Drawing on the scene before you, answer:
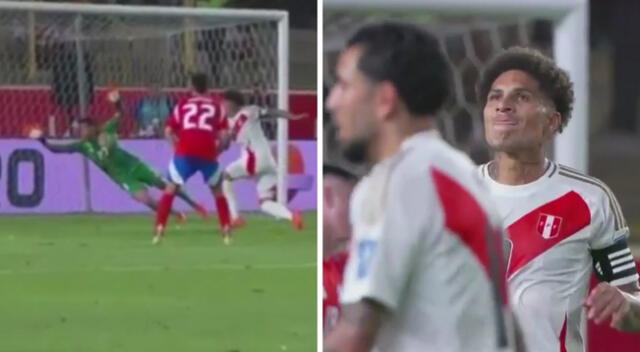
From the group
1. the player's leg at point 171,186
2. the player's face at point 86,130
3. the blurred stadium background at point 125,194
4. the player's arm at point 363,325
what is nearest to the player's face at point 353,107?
the player's arm at point 363,325

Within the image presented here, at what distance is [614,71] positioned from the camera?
A: 203cm

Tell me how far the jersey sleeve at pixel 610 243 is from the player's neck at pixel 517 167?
0.11 m

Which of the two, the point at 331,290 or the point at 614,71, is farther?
the point at 614,71

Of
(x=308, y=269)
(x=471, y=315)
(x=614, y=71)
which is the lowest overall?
(x=308, y=269)

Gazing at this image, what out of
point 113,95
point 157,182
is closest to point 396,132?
point 157,182

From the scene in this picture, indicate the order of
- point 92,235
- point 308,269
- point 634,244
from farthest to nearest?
point 92,235, point 308,269, point 634,244

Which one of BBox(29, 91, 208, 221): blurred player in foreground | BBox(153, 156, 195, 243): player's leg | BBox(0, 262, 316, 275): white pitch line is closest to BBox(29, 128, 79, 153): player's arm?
BBox(29, 91, 208, 221): blurred player in foreground

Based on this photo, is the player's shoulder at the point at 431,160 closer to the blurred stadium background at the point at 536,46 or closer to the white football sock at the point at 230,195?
the blurred stadium background at the point at 536,46

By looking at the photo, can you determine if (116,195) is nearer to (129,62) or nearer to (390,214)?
(129,62)

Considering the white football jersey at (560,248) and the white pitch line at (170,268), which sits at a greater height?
the white football jersey at (560,248)

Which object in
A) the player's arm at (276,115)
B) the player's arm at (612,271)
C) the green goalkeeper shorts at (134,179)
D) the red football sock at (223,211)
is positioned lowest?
the red football sock at (223,211)

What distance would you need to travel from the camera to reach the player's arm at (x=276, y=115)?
7605 millimetres

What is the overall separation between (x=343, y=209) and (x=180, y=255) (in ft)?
18.4

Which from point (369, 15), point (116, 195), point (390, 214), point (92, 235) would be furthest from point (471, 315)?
point (116, 195)
